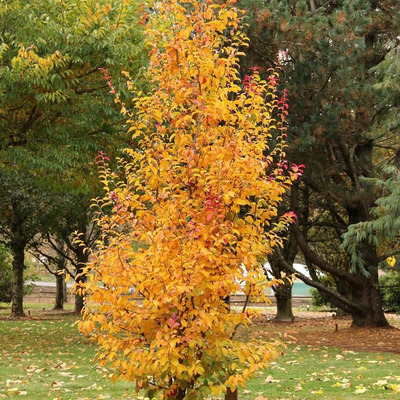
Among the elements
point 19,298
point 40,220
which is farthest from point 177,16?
point 19,298

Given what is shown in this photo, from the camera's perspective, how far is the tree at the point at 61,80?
35.0 ft

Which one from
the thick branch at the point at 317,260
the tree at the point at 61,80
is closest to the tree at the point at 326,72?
the thick branch at the point at 317,260

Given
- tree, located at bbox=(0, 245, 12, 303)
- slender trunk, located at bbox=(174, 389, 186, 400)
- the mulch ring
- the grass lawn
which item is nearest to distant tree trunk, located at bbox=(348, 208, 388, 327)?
the mulch ring

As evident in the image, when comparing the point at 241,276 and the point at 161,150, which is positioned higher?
the point at 161,150

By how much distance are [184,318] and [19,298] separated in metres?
20.7

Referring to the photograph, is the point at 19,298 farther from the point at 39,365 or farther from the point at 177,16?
the point at 177,16

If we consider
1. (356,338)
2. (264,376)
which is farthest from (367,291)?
(264,376)

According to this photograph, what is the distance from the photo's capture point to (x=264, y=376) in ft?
27.6

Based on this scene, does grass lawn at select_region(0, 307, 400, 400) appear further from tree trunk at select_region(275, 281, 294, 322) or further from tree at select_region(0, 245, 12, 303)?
tree at select_region(0, 245, 12, 303)

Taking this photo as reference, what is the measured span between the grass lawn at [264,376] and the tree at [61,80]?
3.75m

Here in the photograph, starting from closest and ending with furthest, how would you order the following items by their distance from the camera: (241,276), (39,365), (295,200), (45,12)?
(241,276) < (39,365) < (45,12) < (295,200)

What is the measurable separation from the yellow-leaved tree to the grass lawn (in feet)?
7.69

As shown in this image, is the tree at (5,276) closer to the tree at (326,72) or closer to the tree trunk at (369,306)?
the tree trunk at (369,306)

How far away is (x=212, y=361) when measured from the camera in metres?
4.38
